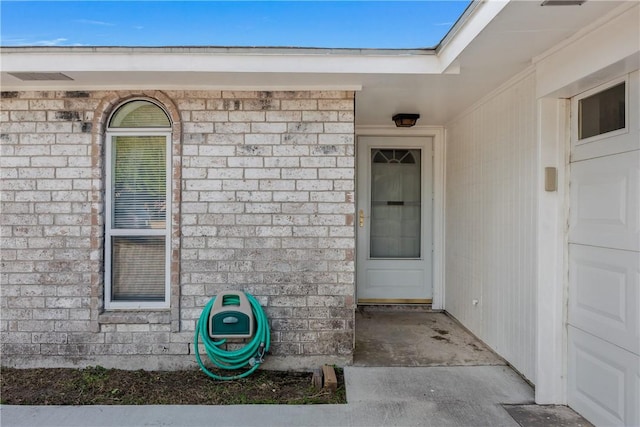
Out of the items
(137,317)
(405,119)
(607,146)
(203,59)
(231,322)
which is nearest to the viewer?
(607,146)

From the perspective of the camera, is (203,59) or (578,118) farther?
(203,59)

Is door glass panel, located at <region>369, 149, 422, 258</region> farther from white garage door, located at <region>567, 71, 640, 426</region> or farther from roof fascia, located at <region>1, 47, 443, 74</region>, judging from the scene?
white garage door, located at <region>567, 71, 640, 426</region>

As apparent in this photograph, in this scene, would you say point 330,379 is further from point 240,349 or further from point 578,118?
point 578,118

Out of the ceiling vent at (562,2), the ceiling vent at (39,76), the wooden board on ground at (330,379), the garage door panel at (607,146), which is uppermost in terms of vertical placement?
the ceiling vent at (562,2)

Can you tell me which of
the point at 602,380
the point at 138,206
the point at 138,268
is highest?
the point at 138,206

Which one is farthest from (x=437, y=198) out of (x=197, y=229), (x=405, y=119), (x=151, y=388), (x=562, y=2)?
(x=151, y=388)

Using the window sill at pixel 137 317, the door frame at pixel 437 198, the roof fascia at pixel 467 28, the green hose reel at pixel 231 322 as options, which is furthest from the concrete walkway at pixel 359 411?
the roof fascia at pixel 467 28

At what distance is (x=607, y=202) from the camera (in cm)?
249

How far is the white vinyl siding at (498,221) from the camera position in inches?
126

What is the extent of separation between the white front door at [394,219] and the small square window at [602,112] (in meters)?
2.67

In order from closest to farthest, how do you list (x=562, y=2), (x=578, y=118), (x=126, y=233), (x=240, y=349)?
1. (x=562, y=2)
2. (x=578, y=118)
3. (x=240, y=349)
4. (x=126, y=233)

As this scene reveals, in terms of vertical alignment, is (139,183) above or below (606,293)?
above

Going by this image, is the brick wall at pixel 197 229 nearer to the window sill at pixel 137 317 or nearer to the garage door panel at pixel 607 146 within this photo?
the window sill at pixel 137 317

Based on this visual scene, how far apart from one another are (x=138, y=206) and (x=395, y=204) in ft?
10.7
